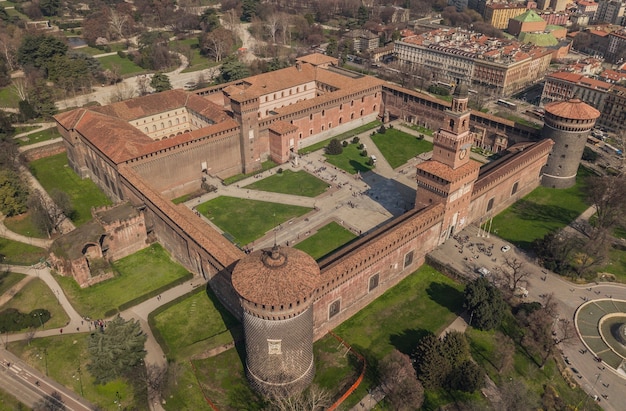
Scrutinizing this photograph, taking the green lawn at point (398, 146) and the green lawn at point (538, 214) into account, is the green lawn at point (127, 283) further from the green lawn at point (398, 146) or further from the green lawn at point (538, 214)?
the green lawn at point (538, 214)

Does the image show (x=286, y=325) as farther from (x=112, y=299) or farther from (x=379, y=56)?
(x=379, y=56)

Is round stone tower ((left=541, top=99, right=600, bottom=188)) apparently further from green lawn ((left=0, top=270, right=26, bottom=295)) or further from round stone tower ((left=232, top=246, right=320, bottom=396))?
green lawn ((left=0, top=270, right=26, bottom=295))

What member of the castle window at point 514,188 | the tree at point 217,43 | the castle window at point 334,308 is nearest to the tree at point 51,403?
the castle window at point 334,308

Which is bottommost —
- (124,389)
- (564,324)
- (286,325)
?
(124,389)

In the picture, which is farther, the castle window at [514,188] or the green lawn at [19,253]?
the castle window at [514,188]

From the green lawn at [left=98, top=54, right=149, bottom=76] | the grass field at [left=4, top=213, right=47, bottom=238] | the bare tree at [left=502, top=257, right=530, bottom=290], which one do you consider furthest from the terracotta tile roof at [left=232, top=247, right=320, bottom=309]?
the green lawn at [left=98, top=54, right=149, bottom=76]

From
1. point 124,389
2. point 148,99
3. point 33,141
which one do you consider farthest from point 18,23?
point 124,389
